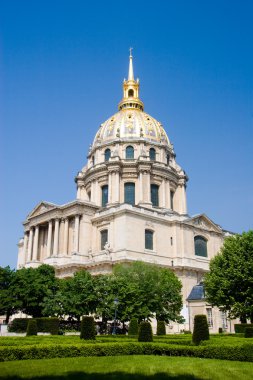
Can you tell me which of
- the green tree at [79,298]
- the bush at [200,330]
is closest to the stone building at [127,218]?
the green tree at [79,298]

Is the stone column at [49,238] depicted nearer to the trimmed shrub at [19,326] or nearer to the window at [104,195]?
the window at [104,195]

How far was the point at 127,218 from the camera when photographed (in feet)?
173

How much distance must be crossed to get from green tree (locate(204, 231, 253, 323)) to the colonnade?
73.0 feet

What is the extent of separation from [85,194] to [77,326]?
3559 cm

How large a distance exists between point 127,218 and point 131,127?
24.4 m

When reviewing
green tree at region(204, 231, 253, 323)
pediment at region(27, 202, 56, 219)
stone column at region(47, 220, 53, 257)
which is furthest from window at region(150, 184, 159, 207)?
green tree at region(204, 231, 253, 323)

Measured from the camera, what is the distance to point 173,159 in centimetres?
7412

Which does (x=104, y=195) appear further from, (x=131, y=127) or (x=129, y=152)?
(x=131, y=127)

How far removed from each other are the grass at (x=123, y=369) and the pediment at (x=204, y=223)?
148 ft

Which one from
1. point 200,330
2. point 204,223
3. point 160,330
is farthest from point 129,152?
point 200,330

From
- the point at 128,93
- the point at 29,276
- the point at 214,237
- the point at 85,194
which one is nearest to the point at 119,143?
the point at 85,194

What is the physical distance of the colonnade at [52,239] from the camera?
184 feet

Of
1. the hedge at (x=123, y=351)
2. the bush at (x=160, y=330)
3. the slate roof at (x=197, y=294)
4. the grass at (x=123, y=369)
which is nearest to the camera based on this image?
the grass at (x=123, y=369)

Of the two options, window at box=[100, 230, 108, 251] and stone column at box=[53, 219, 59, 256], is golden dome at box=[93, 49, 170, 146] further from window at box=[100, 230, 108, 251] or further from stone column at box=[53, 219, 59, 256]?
window at box=[100, 230, 108, 251]
